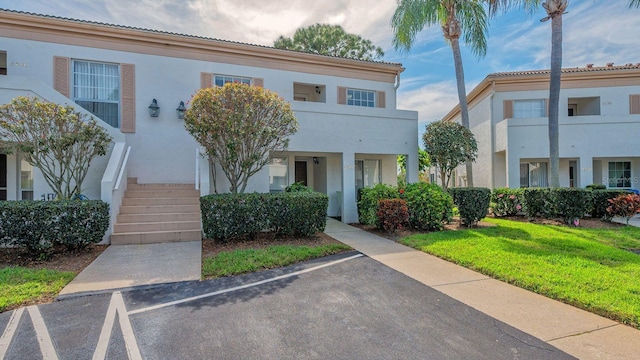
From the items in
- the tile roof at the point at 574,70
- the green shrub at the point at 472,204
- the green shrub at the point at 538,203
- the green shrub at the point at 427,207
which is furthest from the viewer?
the tile roof at the point at 574,70

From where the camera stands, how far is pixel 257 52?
39.3 ft

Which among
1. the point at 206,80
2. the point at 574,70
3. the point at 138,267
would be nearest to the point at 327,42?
the point at 206,80

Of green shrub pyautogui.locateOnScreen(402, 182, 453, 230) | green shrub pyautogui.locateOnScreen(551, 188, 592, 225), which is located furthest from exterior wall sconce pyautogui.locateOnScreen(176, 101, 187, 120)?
green shrub pyautogui.locateOnScreen(551, 188, 592, 225)

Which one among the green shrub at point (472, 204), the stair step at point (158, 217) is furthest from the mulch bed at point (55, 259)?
the green shrub at point (472, 204)

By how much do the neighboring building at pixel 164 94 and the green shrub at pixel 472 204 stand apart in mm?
2629

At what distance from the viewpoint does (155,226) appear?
7957 mm

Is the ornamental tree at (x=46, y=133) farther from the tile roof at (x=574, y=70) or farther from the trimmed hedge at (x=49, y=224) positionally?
the tile roof at (x=574, y=70)

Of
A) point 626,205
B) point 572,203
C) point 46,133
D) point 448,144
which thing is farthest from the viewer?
point 448,144

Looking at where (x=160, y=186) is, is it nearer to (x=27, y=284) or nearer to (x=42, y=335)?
(x=27, y=284)

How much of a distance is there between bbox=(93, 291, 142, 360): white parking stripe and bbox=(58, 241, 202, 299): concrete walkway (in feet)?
2.45

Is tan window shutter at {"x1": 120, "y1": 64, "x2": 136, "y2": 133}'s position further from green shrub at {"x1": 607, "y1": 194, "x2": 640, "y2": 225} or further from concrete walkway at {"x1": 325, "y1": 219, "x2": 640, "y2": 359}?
green shrub at {"x1": 607, "y1": 194, "x2": 640, "y2": 225}

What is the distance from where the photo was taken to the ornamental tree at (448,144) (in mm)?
11500

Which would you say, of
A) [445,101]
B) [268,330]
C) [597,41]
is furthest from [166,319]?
[445,101]

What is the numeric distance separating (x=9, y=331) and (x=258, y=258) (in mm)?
3581
